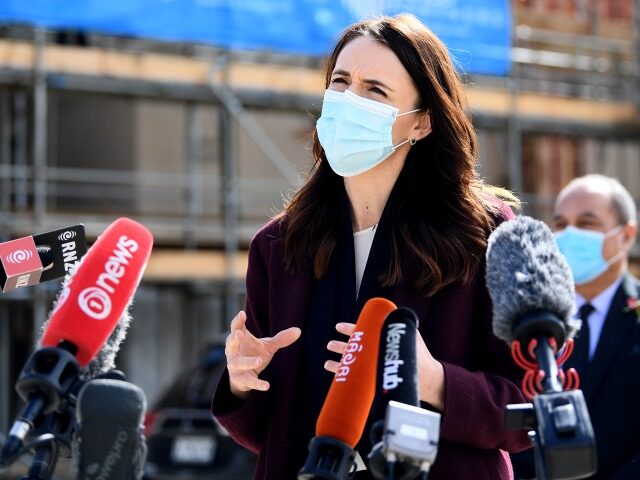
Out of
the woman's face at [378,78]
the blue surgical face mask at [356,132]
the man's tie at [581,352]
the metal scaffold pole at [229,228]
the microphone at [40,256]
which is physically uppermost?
the woman's face at [378,78]

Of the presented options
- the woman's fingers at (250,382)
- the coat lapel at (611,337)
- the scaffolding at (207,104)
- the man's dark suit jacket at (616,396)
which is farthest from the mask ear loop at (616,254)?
the scaffolding at (207,104)

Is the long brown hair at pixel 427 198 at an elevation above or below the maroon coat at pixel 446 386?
above

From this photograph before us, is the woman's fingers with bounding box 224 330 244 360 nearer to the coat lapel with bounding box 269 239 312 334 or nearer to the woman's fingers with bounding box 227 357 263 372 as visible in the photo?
the woman's fingers with bounding box 227 357 263 372

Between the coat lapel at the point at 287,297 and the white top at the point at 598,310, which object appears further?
the white top at the point at 598,310

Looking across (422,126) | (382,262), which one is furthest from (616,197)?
(382,262)

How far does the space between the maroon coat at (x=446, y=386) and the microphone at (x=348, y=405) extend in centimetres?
38

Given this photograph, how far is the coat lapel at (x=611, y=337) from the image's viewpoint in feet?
17.0

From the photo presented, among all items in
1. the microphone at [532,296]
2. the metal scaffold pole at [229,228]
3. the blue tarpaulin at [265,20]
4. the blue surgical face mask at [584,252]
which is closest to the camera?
the microphone at [532,296]

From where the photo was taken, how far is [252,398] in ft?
10.5

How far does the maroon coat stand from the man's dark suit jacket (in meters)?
1.71

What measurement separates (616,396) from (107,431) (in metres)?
3.16

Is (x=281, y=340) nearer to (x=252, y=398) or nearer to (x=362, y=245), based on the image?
(x=252, y=398)

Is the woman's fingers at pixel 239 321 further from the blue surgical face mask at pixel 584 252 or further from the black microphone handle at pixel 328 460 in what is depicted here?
the blue surgical face mask at pixel 584 252

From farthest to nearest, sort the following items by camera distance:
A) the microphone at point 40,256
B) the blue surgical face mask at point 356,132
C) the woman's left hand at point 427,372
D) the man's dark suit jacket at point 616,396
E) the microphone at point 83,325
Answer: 1. the man's dark suit jacket at point 616,396
2. the blue surgical face mask at point 356,132
3. the microphone at point 40,256
4. the woman's left hand at point 427,372
5. the microphone at point 83,325
